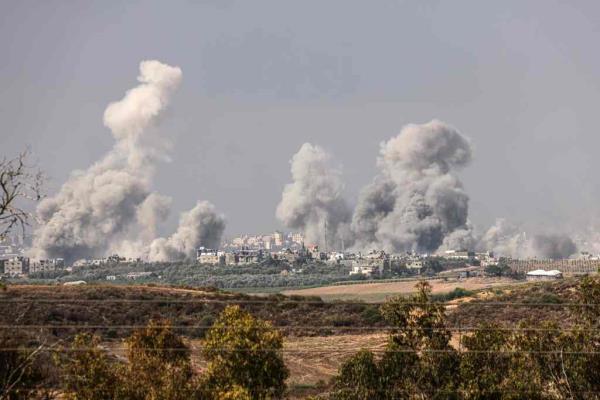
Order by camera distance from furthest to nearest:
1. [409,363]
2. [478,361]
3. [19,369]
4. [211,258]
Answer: [211,258] < [409,363] < [478,361] < [19,369]

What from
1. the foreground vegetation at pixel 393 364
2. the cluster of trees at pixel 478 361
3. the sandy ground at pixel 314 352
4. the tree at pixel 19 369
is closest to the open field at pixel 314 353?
the sandy ground at pixel 314 352

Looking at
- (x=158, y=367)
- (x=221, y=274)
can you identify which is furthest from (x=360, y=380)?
(x=221, y=274)

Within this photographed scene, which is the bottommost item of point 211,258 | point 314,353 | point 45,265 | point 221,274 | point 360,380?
point 314,353

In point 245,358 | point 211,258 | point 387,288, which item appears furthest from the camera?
point 211,258

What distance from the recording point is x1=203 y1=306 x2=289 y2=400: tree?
92.2 feet

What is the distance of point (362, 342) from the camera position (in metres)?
50.9

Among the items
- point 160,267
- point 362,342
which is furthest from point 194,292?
point 160,267

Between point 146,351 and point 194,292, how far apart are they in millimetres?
44197

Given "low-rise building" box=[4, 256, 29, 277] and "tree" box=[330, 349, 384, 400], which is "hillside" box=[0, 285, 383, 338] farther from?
"low-rise building" box=[4, 256, 29, 277]

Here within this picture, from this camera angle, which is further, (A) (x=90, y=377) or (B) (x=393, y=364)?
(B) (x=393, y=364)

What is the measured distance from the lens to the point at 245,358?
28.7m

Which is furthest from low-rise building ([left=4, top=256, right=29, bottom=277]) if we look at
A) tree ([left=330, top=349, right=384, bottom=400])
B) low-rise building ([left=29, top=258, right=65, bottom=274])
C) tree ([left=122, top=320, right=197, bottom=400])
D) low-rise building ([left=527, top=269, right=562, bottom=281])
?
tree ([left=330, top=349, right=384, bottom=400])

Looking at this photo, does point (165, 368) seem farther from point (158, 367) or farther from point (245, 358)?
point (245, 358)

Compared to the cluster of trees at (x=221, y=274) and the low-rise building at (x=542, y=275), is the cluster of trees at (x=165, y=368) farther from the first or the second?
the cluster of trees at (x=221, y=274)
